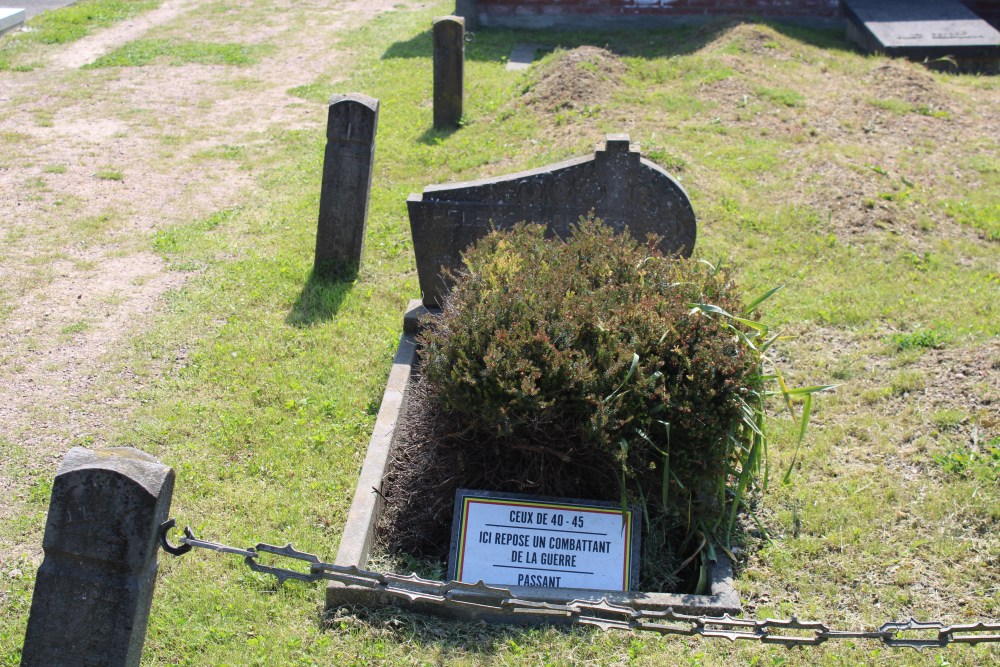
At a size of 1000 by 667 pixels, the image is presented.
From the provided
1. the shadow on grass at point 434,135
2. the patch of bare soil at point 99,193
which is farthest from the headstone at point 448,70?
the patch of bare soil at point 99,193

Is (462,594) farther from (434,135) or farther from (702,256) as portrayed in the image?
(434,135)

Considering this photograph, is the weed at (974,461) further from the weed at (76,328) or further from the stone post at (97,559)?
the weed at (76,328)

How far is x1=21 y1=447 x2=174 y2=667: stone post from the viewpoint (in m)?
2.55

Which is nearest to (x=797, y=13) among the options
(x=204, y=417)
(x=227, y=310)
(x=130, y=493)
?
(x=227, y=310)

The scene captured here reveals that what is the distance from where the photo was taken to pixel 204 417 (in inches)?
220

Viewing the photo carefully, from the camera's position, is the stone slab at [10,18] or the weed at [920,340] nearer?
the weed at [920,340]

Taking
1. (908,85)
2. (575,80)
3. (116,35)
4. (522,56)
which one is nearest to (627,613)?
(575,80)

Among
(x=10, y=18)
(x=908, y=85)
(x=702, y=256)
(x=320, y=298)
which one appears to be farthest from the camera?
(x=10, y=18)

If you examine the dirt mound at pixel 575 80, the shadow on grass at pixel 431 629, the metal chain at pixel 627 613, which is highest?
the dirt mound at pixel 575 80

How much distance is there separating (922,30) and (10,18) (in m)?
14.0

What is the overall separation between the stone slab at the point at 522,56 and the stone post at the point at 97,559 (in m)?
11.6

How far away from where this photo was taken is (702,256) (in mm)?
7617

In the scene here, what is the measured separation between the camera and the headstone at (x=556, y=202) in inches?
233

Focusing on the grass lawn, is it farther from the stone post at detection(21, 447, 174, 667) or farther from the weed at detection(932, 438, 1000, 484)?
the stone post at detection(21, 447, 174, 667)
